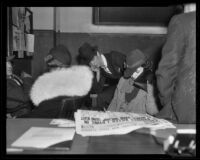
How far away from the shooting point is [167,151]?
58 cm

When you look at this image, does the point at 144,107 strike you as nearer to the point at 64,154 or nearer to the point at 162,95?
the point at 162,95

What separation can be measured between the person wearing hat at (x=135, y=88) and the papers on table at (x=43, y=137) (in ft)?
4.07

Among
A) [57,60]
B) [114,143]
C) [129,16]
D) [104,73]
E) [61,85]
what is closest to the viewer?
[114,143]

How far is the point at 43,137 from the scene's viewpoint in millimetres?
675

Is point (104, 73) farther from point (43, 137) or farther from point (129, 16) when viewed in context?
point (43, 137)

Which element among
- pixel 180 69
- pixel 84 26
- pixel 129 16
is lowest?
pixel 180 69

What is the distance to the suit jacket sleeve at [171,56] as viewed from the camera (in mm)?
842

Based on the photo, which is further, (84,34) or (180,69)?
(84,34)

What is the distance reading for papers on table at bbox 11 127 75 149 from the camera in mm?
621

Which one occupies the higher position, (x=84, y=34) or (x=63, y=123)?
(x=84, y=34)

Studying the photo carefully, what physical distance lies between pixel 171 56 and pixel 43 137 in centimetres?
44

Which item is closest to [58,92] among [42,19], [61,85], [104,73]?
[61,85]

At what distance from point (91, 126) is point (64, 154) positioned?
20 centimetres
